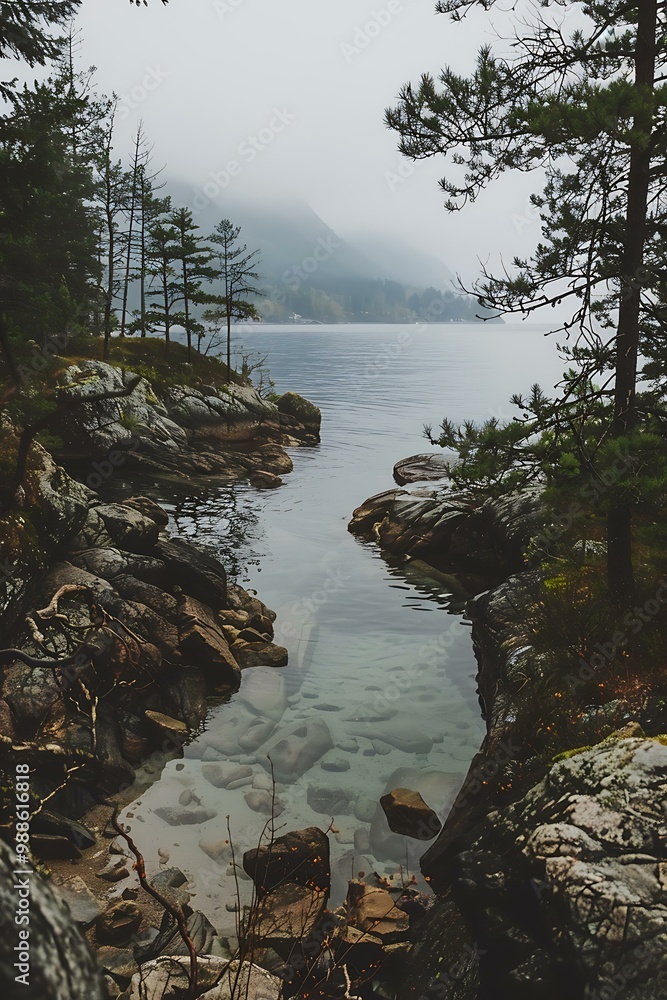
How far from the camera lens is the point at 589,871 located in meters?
5.14

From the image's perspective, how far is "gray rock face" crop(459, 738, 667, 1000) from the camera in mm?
4625

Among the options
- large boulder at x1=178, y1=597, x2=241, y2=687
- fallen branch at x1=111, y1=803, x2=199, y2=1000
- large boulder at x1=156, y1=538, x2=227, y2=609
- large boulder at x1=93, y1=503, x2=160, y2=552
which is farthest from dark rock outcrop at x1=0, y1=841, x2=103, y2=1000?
large boulder at x1=93, y1=503, x2=160, y2=552

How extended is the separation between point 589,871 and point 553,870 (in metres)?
0.30

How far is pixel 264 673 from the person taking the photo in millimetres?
12789

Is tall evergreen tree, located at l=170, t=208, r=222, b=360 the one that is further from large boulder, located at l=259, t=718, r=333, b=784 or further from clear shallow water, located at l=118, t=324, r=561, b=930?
large boulder, located at l=259, t=718, r=333, b=784

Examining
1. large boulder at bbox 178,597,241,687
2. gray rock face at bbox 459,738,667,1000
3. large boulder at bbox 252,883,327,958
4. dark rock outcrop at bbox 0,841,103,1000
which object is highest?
dark rock outcrop at bbox 0,841,103,1000

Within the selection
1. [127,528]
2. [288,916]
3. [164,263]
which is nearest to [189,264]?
[164,263]

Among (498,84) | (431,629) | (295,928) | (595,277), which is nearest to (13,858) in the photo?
(295,928)

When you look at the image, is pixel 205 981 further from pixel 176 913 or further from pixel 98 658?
pixel 98 658

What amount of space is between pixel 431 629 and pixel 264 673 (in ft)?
14.1

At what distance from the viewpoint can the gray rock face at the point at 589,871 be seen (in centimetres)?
462

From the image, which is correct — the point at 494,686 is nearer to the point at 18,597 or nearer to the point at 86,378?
the point at 18,597

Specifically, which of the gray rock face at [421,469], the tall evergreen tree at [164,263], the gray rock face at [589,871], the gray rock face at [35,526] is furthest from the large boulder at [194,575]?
the tall evergreen tree at [164,263]

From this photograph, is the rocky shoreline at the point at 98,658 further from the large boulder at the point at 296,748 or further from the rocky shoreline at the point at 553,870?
the rocky shoreline at the point at 553,870
